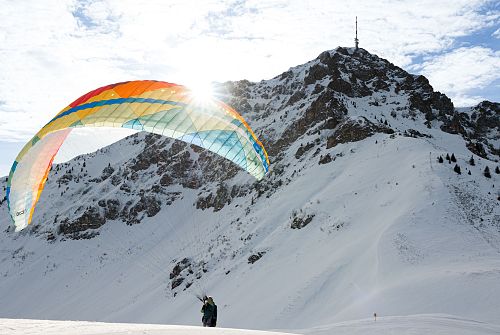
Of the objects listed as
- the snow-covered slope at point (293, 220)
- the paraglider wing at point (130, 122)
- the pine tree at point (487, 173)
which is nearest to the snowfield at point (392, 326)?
the snow-covered slope at point (293, 220)

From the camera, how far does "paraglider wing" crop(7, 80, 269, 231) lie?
12273mm

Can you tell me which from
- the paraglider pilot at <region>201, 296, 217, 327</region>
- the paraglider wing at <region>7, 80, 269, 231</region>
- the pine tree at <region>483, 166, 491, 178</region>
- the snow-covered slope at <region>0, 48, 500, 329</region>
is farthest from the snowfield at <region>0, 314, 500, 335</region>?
the pine tree at <region>483, 166, 491, 178</region>

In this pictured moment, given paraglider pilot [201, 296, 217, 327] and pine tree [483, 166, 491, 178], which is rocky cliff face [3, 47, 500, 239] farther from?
paraglider pilot [201, 296, 217, 327]

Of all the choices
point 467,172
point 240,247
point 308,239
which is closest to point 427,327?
point 308,239

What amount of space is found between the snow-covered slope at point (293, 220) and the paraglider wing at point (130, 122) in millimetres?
7474

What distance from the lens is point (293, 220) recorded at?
90.1 ft

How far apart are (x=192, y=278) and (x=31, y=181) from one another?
1935 centimetres

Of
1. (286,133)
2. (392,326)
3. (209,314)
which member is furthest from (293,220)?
(286,133)

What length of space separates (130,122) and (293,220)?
677 inches

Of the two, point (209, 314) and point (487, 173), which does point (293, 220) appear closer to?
point (487, 173)

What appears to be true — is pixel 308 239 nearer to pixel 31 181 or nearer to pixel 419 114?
pixel 31 181

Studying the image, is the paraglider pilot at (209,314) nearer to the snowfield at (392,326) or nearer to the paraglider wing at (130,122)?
the snowfield at (392,326)

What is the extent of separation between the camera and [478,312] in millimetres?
11570

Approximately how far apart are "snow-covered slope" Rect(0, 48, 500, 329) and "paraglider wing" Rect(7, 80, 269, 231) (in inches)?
294
